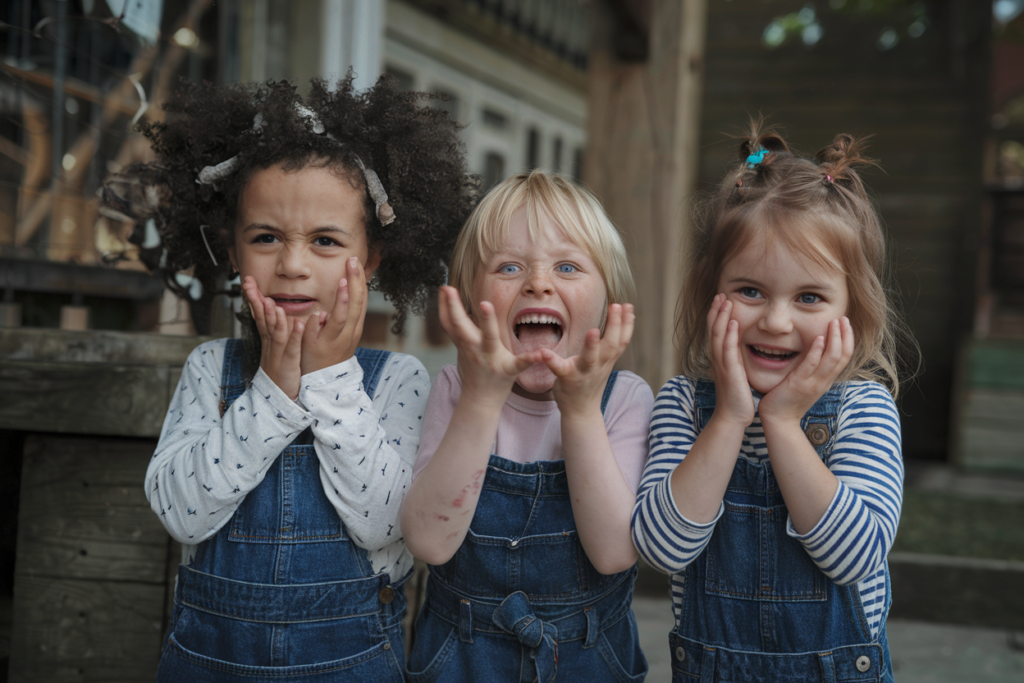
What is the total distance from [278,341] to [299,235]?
0.22 meters

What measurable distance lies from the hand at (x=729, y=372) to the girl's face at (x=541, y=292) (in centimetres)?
24

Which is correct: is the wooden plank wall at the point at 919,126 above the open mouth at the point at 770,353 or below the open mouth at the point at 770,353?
above

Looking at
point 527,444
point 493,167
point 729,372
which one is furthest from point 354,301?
point 493,167

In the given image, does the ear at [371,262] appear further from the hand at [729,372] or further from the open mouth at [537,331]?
the hand at [729,372]

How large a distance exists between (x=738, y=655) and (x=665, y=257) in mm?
1793

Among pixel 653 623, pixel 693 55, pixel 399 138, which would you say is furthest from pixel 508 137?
pixel 399 138

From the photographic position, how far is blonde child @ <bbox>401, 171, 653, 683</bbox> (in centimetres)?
143

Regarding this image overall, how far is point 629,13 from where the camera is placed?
2.95 meters

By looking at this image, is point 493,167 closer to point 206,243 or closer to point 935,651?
point 935,651

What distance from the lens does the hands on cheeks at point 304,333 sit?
148cm

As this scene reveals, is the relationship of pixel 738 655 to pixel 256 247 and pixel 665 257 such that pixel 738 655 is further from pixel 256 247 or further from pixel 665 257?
pixel 665 257

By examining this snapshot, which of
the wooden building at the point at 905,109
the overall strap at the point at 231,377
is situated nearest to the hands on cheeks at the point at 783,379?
the overall strap at the point at 231,377

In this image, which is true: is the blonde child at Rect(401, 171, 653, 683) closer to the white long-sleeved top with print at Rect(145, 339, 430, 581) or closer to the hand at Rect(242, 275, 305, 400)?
the white long-sleeved top with print at Rect(145, 339, 430, 581)

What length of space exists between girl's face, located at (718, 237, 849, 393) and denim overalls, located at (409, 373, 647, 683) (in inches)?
15.8
